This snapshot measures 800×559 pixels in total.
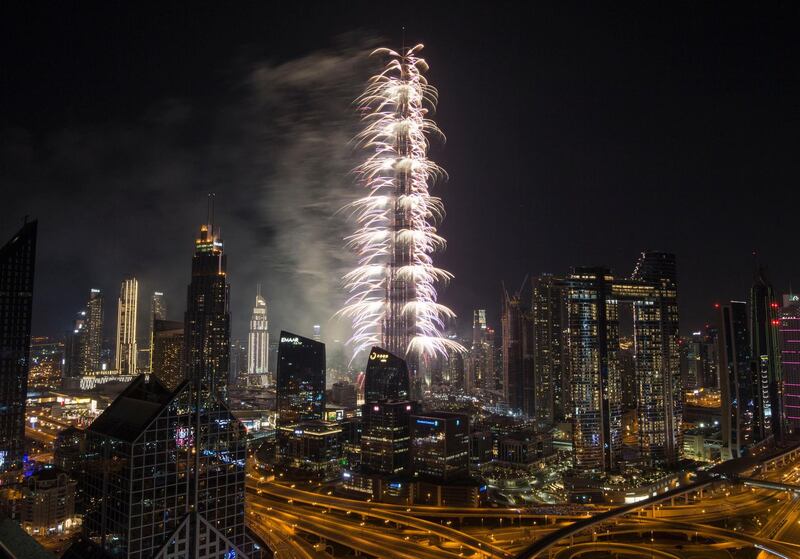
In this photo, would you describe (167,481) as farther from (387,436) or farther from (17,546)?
(387,436)

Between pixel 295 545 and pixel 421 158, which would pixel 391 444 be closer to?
pixel 295 545

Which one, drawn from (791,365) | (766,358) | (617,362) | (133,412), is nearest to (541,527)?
(133,412)

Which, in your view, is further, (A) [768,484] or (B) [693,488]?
(A) [768,484]

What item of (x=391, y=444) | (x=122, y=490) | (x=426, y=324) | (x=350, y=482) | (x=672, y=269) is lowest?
(x=350, y=482)

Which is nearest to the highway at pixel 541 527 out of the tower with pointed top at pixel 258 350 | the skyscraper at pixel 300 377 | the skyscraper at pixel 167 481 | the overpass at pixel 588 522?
the overpass at pixel 588 522

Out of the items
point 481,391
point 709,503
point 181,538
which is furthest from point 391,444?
point 481,391

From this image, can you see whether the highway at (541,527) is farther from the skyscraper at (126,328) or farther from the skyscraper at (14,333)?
the skyscraper at (126,328)
